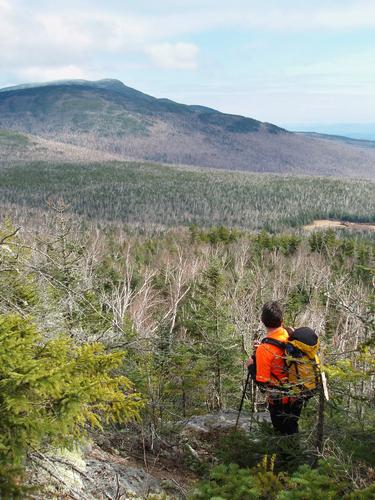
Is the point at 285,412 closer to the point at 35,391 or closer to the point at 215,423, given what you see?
the point at 215,423

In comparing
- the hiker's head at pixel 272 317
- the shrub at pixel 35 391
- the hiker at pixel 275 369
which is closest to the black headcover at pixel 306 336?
the hiker at pixel 275 369

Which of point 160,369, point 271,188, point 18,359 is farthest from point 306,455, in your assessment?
point 271,188

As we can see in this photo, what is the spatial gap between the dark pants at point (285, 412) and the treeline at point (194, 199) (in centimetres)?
11546

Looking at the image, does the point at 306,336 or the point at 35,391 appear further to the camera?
the point at 306,336

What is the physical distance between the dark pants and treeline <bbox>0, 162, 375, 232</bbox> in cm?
11546

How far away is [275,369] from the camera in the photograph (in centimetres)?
526

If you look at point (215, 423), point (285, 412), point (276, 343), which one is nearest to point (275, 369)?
point (276, 343)

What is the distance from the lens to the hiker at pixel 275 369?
520 cm

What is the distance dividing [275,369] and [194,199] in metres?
166

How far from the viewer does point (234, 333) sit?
13398mm

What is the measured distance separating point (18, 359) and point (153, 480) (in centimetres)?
307

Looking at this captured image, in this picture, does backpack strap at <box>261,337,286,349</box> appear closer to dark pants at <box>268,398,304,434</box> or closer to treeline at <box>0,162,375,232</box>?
dark pants at <box>268,398,304,434</box>

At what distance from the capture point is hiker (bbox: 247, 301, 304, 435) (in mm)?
5195

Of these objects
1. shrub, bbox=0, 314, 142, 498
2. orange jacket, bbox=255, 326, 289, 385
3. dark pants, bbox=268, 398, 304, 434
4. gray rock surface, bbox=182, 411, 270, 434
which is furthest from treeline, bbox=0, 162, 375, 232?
shrub, bbox=0, 314, 142, 498
